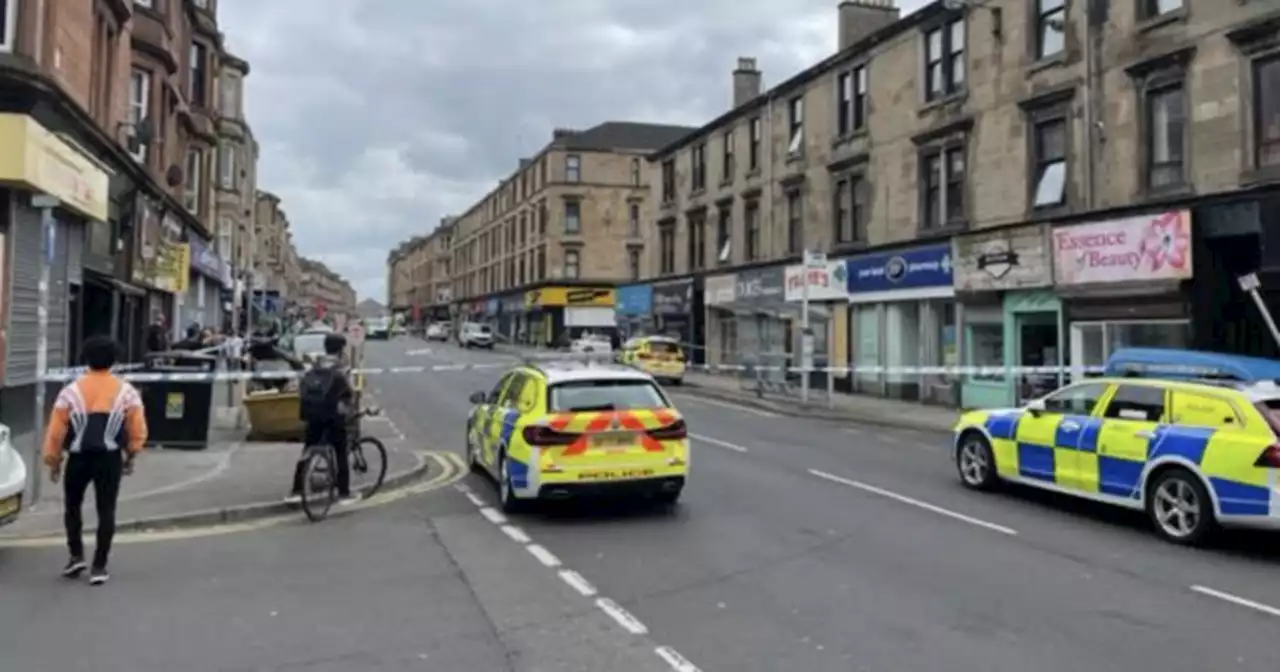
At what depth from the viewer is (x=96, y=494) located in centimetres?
746

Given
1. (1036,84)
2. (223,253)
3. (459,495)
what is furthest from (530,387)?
(223,253)

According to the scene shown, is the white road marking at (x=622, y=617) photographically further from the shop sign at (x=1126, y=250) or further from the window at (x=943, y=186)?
the window at (x=943, y=186)

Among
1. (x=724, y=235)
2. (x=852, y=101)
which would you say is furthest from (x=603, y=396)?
(x=724, y=235)

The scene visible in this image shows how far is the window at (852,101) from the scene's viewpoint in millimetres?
29922

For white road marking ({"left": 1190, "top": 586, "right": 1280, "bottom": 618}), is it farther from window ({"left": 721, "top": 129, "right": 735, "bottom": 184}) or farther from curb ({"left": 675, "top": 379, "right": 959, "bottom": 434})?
window ({"left": 721, "top": 129, "right": 735, "bottom": 184})

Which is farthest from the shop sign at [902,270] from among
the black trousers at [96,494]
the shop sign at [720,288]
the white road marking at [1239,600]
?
the black trousers at [96,494]

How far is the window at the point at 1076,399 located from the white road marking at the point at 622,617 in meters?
6.33

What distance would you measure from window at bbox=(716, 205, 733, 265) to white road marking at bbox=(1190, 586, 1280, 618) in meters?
31.9

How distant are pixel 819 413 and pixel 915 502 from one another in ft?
41.7

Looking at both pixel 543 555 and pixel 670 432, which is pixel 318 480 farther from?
pixel 670 432

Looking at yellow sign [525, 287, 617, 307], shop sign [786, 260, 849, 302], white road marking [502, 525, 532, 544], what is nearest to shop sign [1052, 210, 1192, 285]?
shop sign [786, 260, 849, 302]

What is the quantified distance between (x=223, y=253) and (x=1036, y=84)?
3785 cm

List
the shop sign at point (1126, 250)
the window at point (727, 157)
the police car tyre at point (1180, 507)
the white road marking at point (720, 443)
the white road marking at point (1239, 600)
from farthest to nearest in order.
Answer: the window at point (727, 157)
the shop sign at point (1126, 250)
the white road marking at point (720, 443)
the police car tyre at point (1180, 507)
the white road marking at point (1239, 600)

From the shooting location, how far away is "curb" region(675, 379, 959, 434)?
2131 cm
